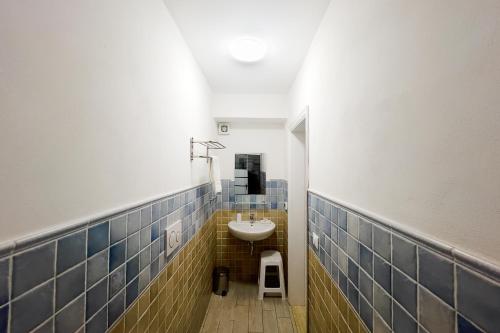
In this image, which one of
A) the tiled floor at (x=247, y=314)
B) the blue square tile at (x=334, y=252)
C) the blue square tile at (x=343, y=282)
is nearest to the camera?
the blue square tile at (x=343, y=282)

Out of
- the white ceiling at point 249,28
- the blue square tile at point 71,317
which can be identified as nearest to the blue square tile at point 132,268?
the blue square tile at point 71,317

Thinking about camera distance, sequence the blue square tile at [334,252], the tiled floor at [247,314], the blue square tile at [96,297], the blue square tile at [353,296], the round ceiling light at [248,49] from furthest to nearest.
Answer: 1. the tiled floor at [247,314]
2. the round ceiling light at [248,49]
3. the blue square tile at [334,252]
4. the blue square tile at [353,296]
5. the blue square tile at [96,297]

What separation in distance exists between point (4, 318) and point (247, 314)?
6.81 ft

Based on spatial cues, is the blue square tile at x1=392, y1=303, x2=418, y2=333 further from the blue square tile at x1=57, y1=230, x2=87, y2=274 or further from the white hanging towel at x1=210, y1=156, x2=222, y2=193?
the white hanging towel at x1=210, y1=156, x2=222, y2=193

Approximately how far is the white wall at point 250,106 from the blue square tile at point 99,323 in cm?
210

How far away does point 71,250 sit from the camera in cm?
55

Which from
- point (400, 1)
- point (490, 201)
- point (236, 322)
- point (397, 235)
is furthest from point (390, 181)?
point (236, 322)

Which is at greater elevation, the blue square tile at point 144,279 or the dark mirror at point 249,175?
the dark mirror at point 249,175

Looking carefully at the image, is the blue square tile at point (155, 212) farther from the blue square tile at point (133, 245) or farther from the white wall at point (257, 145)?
the white wall at point (257, 145)

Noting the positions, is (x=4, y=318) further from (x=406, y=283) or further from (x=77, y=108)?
(x=406, y=283)

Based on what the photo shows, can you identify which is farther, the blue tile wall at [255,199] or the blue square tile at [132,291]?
the blue tile wall at [255,199]

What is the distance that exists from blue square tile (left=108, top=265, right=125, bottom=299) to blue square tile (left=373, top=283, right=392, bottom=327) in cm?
92

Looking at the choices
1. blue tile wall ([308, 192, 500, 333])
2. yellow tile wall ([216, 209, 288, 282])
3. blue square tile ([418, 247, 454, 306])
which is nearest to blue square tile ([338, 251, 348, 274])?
blue tile wall ([308, 192, 500, 333])

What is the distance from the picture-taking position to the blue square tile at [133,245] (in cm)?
81
